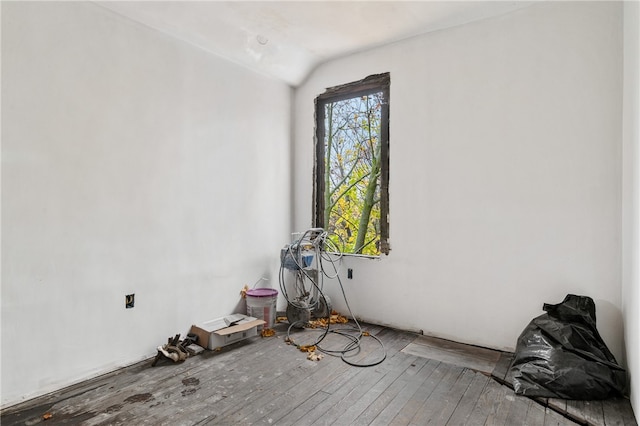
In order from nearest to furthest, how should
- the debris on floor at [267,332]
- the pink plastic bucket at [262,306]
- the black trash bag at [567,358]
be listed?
the black trash bag at [567,358] < the debris on floor at [267,332] < the pink plastic bucket at [262,306]

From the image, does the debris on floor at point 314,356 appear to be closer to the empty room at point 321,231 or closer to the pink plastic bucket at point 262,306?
the empty room at point 321,231

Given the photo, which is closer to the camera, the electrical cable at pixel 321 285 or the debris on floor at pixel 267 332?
the electrical cable at pixel 321 285

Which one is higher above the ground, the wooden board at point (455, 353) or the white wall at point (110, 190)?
the white wall at point (110, 190)

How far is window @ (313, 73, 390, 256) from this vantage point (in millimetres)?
3697

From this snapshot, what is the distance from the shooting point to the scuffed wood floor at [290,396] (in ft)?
6.70

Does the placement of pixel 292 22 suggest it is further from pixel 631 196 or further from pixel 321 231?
pixel 631 196

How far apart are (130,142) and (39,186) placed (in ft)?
2.23

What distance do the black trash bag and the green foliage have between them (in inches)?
63.6

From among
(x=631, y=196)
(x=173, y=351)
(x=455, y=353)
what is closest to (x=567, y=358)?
(x=455, y=353)

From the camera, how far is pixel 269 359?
9.36 ft

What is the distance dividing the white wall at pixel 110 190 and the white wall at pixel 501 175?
1.48m

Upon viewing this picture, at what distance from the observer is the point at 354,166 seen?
4008 mm

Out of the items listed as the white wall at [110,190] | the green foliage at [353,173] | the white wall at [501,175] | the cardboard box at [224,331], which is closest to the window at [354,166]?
the green foliage at [353,173]

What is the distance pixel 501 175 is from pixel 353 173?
5.00ft
